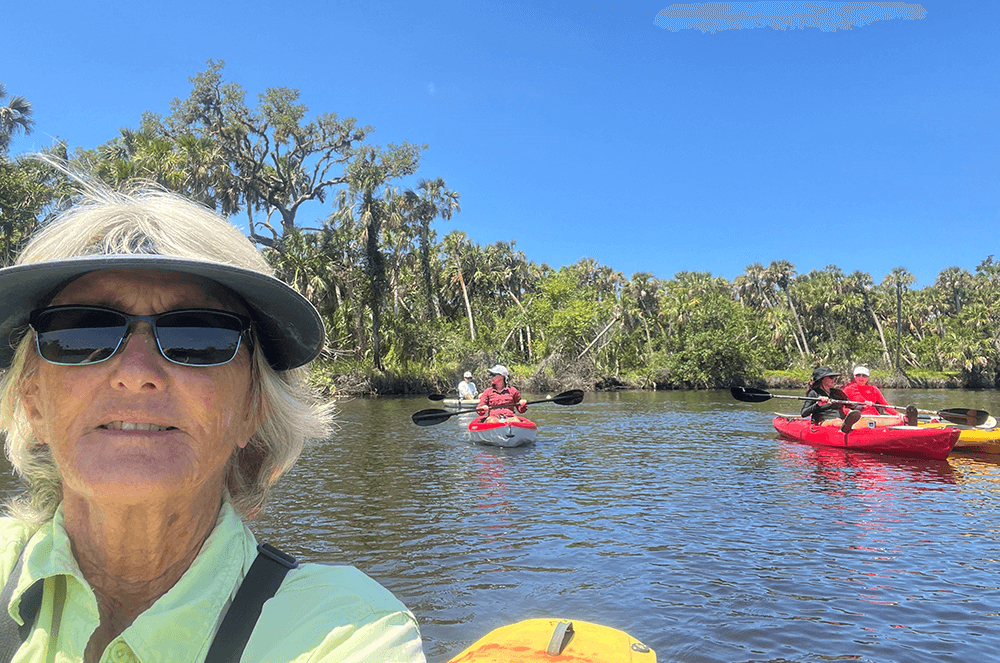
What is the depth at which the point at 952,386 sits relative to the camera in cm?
5206

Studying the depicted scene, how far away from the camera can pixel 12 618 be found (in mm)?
1280

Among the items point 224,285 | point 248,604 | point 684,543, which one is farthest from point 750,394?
point 248,604

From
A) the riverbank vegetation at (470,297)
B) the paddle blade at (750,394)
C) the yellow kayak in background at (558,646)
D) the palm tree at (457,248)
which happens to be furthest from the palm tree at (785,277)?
the yellow kayak in background at (558,646)

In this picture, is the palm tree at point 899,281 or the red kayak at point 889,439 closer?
the red kayak at point 889,439

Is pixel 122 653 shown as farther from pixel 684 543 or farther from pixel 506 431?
pixel 506 431

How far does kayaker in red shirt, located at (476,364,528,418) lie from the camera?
18406mm

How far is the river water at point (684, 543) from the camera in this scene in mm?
6008

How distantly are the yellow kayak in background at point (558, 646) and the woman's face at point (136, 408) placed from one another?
246 cm

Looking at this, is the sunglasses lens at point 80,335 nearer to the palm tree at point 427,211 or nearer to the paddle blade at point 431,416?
the paddle blade at point 431,416

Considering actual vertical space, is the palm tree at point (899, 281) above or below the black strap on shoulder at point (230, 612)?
above

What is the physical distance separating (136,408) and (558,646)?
267 centimetres

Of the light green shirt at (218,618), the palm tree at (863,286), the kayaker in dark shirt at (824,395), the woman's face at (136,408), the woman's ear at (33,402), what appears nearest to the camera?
the light green shirt at (218,618)

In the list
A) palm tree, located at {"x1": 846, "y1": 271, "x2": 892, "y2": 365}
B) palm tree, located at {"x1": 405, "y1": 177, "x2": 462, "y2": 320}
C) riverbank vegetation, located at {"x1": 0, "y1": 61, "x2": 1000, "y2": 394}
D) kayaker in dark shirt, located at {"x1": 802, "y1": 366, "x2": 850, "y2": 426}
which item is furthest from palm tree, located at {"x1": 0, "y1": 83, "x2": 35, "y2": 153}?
palm tree, located at {"x1": 846, "y1": 271, "x2": 892, "y2": 365}

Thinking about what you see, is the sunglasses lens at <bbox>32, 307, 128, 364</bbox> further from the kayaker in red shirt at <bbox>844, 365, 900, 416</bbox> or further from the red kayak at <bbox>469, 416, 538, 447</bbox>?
the kayaker in red shirt at <bbox>844, 365, 900, 416</bbox>
